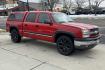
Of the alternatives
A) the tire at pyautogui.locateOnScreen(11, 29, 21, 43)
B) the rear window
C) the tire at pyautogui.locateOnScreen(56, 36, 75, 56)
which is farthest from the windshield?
the tire at pyautogui.locateOnScreen(11, 29, 21, 43)

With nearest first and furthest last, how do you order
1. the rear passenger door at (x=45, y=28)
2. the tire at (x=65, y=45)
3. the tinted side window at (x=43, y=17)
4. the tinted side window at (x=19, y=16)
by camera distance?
the tire at (x=65, y=45)
the rear passenger door at (x=45, y=28)
the tinted side window at (x=43, y=17)
the tinted side window at (x=19, y=16)

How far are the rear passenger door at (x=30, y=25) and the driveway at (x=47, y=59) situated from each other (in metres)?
0.85

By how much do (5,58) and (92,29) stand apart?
3563 mm

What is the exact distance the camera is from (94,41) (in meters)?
7.09

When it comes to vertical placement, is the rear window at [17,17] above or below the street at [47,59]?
above

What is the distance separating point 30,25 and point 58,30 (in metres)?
1.94

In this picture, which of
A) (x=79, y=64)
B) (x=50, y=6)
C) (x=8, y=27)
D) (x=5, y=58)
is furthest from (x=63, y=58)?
(x=50, y=6)

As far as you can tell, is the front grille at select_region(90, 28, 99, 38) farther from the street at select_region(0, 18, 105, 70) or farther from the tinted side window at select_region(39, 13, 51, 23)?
the tinted side window at select_region(39, 13, 51, 23)

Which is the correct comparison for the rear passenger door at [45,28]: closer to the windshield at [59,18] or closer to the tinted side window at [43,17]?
the tinted side window at [43,17]

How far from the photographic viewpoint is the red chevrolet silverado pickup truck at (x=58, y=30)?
6840mm

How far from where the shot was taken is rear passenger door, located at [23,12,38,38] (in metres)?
8.64

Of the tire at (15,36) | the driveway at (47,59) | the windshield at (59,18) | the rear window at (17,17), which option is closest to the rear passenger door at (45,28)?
the windshield at (59,18)

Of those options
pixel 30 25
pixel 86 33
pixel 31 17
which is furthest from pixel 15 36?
pixel 86 33

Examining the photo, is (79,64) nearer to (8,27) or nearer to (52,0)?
(8,27)
